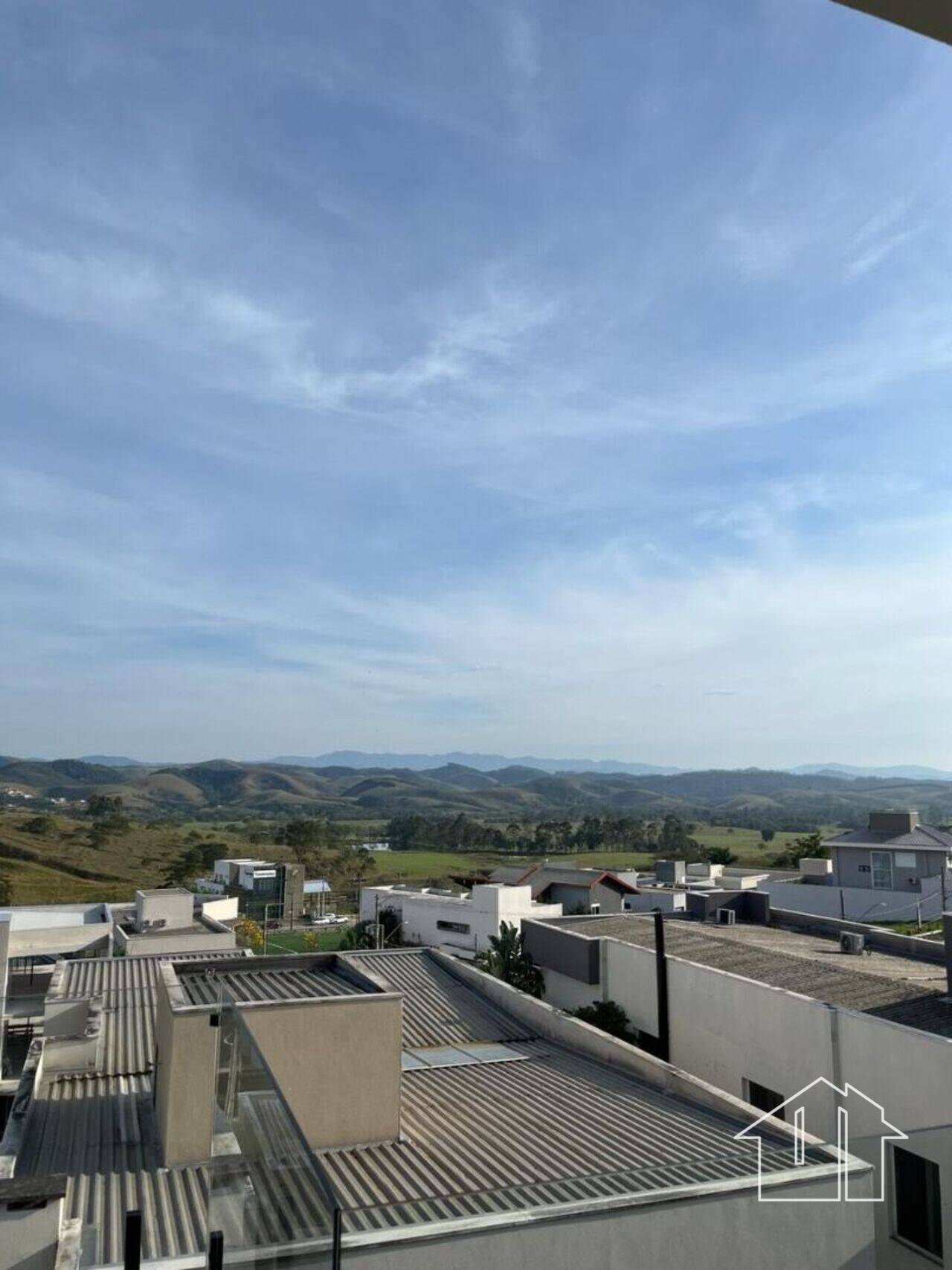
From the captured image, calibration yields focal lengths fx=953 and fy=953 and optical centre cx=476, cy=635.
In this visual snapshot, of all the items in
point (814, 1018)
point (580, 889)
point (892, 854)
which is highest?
point (892, 854)

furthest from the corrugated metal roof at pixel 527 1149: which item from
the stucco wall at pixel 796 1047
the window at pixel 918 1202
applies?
the window at pixel 918 1202

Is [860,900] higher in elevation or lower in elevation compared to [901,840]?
lower

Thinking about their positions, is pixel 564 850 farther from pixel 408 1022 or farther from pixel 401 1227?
pixel 401 1227

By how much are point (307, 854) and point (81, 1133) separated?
291 feet

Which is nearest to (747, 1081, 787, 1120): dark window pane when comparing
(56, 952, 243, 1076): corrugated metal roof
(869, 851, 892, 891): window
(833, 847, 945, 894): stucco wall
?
(56, 952, 243, 1076): corrugated metal roof

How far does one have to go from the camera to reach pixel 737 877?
186 feet

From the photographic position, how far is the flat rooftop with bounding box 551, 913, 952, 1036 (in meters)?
14.3

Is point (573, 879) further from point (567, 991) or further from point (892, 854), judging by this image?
point (567, 991)

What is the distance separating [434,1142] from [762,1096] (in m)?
8.35

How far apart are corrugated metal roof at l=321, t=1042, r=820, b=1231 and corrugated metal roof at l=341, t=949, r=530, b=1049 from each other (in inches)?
68.1

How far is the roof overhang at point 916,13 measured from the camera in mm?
1473

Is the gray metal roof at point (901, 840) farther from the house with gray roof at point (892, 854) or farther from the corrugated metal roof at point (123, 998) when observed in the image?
the corrugated metal roof at point (123, 998)

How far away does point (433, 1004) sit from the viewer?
49.2 feet

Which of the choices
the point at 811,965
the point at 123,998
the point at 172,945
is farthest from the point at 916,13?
the point at 172,945
